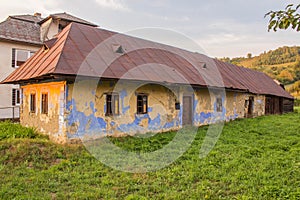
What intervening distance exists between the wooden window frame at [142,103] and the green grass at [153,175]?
83.9 inches

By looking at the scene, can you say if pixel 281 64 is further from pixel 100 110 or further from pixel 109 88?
pixel 100 110

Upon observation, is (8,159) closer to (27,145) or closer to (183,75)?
(27,145)

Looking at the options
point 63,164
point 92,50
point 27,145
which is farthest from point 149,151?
point 92,50

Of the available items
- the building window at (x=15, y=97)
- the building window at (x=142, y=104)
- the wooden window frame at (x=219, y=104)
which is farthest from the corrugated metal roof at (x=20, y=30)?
the wooden window frame at (x=219, y=104)

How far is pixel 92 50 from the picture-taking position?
988 cm

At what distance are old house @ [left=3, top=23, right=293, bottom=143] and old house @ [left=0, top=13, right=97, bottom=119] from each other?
21.0 feet

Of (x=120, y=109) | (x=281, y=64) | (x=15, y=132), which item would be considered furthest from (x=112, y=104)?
(x=281, y=64)

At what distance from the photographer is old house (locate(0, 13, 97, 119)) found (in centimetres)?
1673

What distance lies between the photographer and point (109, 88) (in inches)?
365

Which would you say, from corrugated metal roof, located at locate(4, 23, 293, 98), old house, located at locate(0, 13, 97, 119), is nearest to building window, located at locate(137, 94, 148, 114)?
corrugated metal roof, located at locate(4, 23, 293, 98)

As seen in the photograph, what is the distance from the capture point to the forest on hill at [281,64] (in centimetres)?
4522

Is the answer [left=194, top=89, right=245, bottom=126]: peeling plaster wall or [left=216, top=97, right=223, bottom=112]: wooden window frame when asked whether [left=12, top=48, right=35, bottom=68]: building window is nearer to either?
[left=194, top=89, right=245, bottom=126]: peeling plaster wall

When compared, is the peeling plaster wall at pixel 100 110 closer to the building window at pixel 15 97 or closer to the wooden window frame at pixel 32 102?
the wooden window frame at pixel 32 102

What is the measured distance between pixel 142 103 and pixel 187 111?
9.90 ft
